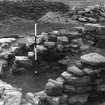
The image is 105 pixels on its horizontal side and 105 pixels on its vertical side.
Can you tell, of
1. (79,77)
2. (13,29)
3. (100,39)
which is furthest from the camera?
(13,29)

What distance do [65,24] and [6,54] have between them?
23.2 ft

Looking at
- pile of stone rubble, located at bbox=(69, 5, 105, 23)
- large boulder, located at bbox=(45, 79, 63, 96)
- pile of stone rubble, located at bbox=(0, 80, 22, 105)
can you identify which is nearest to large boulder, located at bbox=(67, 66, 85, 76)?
large boulder, located at bbox=(45, 79, 63, 96)

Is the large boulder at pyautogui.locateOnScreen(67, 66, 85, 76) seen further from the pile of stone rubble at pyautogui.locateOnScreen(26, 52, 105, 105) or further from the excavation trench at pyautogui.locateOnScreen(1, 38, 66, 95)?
the excavation trench at pyautogui.locateOnScreen(1, 38, 66, 95)

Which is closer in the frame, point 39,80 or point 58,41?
point 39,80

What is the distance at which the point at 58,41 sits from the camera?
14281 millimetres

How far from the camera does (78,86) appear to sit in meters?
11.1

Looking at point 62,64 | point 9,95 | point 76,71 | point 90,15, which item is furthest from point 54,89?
point 90,15

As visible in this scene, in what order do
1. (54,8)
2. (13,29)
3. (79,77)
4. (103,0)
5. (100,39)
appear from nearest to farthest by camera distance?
(79,77), (100,39), (13,29), (54,8), (103,0)

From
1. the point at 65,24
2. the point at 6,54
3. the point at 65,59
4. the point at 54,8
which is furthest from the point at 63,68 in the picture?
the point at 54,8

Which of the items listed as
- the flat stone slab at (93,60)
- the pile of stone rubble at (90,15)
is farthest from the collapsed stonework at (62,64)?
the pile of stone rubble at (90,15)

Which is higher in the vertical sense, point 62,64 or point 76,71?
point 76,71

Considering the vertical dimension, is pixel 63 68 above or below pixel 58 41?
below

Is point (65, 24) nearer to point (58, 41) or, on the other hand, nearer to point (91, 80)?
point (58, 41)

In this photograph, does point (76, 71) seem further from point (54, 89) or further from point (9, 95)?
point (9, 95)
